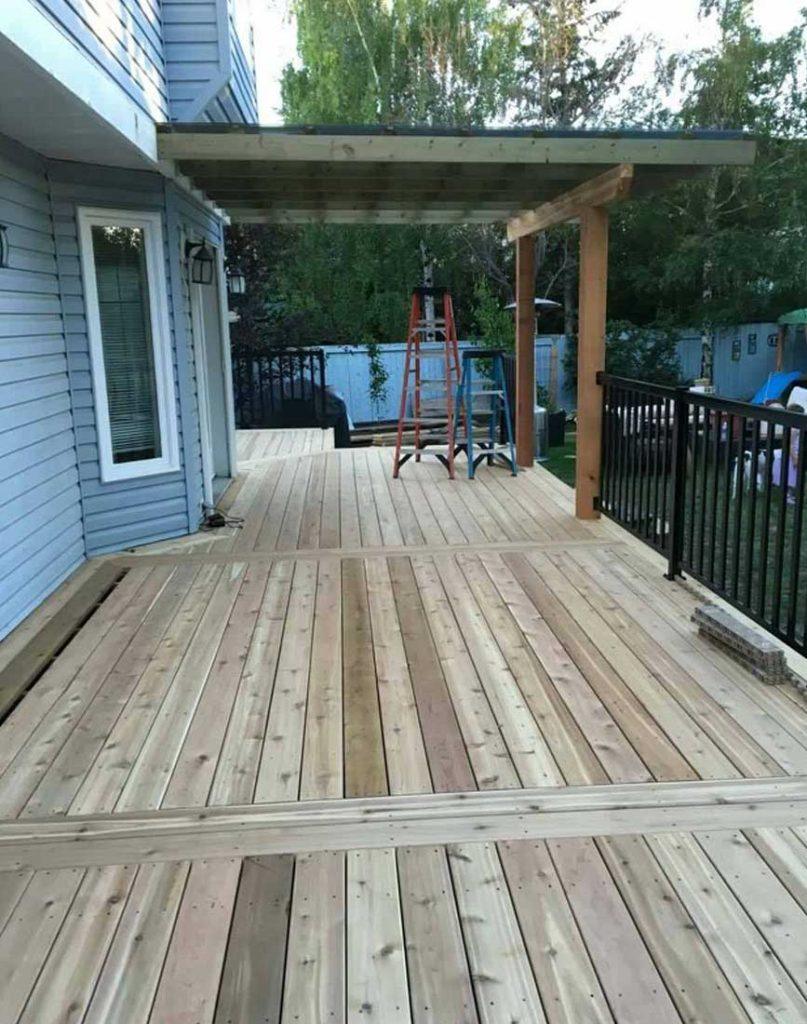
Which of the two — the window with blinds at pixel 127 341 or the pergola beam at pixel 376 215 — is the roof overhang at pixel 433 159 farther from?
the pergola beam at pixel 376 215

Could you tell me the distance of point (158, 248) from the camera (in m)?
4.98

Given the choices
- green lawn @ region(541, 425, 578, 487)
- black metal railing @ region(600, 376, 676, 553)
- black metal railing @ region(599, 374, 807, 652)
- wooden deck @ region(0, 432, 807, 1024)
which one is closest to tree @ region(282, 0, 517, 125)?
green lawn @ region(541, 425, 578, 487)

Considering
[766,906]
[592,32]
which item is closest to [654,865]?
[766,906]

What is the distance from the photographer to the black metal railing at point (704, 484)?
3066mm

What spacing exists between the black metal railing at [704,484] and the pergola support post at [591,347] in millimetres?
107

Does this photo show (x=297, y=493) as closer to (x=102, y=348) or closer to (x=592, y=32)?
(x=102, y=348)

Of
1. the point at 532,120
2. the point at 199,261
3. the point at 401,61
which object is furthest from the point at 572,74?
the point at 199,261

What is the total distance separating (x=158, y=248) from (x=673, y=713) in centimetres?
390

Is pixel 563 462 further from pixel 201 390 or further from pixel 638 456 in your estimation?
pixel 638 456

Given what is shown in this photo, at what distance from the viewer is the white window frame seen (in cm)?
464

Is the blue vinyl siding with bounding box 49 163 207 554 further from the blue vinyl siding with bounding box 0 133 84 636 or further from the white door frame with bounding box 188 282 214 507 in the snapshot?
the white door frame with bounding box 188 282 214 507

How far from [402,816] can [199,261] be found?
480 cm

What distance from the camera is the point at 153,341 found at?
503 cm

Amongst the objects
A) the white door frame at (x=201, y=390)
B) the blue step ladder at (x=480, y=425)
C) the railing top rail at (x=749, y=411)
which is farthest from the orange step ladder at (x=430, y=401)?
the railing top rail at (x=749, y=411)
